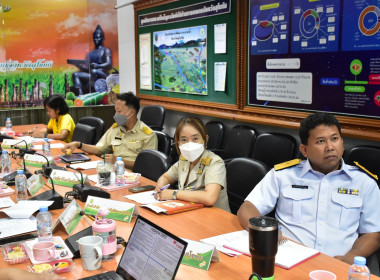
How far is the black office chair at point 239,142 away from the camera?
14.1 ft

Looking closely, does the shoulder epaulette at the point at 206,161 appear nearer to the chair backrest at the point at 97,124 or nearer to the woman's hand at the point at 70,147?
the woman's hand at the point at 70,147

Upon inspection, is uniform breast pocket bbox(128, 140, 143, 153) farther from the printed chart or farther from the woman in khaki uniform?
the printed chart

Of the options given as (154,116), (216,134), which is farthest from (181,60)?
(216,134)

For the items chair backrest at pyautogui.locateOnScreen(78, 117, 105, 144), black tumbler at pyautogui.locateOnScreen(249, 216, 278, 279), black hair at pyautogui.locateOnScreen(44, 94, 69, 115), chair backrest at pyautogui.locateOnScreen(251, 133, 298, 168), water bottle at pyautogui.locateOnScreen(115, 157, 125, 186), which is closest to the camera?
black tumbler at pyautogui.locateOnScreen(249, 216, 278, 279)

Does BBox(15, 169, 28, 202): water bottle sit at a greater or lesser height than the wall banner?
lesser

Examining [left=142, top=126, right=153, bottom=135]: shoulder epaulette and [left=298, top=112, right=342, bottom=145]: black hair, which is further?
[left=142, top=126, right=153, bottom=135]: shoulder epaulette

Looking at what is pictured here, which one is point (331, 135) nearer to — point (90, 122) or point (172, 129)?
point (90, 122)

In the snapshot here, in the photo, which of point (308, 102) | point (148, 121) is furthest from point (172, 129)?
point (308, 102)

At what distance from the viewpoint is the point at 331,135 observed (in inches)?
85.0

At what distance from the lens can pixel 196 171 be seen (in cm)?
271

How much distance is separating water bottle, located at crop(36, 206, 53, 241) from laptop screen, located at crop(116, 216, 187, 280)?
486mm

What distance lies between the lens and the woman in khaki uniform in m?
2.48

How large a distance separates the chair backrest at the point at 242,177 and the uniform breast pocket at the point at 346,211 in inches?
22.6

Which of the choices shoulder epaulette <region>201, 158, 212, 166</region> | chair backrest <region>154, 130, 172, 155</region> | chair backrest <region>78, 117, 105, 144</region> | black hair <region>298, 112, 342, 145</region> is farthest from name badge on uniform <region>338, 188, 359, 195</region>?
chair backrest <region>78, 117, 105, 144</region>
